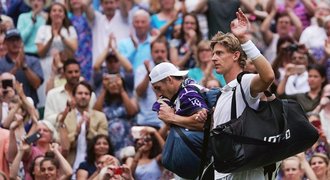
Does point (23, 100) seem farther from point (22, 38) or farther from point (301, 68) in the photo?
point (301, 68)

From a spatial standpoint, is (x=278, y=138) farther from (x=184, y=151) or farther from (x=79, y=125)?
(x=79, y=125)

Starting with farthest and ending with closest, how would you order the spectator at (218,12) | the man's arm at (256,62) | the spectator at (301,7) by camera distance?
the spectator at (301,7) → the spectator at (218,12) → the man's arm at (256,62)

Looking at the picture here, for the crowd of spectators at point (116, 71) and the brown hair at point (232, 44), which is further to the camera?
the crowd of spectators at point (116, 71)

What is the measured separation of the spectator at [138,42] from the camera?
18.2 metres

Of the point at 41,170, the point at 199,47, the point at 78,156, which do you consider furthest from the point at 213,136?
the point at 199,47

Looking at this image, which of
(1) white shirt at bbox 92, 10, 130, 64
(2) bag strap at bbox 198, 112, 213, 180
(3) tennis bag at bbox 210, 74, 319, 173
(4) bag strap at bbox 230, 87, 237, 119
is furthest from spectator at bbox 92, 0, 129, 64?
(3) tennis bag at bbox 210, 74, 319, 173

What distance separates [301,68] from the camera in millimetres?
17281

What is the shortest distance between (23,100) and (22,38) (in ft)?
8.63

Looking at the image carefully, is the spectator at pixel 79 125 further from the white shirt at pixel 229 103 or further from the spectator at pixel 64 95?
the white shirt at pixel 229 103

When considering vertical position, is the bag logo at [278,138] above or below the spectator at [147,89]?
above

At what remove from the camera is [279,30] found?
18688mm

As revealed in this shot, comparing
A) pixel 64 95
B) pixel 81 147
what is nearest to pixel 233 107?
pixel 81 147

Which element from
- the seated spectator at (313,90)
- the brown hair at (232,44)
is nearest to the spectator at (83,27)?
the seated spectator at (313,90)

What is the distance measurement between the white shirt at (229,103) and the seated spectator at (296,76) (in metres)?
6.86
